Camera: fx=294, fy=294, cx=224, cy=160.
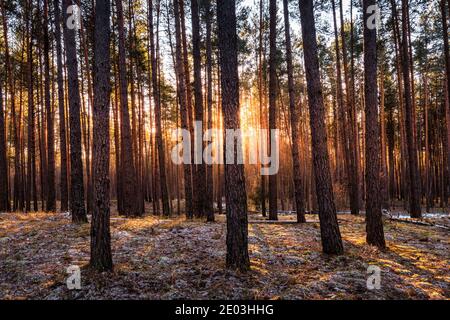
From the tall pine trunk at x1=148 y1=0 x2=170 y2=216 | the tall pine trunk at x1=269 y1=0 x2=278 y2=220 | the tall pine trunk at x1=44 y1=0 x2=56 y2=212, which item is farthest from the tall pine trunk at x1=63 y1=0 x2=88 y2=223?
the tall pine trunk at x1=269 y1=0 x2=278 y2=220

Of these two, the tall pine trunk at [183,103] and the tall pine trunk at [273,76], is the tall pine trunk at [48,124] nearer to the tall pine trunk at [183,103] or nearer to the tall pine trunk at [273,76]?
the tall pine trunk at [183,103]

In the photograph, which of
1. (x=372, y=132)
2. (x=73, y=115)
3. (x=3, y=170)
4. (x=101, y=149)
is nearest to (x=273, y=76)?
(x=372, y=132)

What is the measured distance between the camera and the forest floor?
186 inches

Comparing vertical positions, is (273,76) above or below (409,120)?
above

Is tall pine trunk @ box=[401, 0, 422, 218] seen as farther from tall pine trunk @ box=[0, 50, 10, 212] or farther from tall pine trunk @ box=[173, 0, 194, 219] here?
tall pine trunk @ box=[0, 50, 10, 212]

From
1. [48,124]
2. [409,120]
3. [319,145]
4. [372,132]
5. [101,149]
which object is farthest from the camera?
[48,124]

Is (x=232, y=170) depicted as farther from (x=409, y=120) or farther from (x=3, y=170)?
(x=3, y=170)

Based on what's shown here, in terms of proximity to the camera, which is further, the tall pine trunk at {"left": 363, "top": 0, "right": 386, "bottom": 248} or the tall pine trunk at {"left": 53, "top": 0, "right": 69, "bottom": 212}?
the tall pine trunk at {"left": 53, "top": 0, "right": 69, "bottom": 212}

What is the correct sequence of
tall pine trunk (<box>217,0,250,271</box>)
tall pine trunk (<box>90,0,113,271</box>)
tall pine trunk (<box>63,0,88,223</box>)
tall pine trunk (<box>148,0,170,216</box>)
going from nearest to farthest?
tall pine trunk (<box>90,0,113,271</box>) → tall pine trunk (<box>217,0,250,271</box>) → tall pine trunk (<box>63,0,88,223</box>) → tall pine trunk (<box>148,0,170,216</box>)

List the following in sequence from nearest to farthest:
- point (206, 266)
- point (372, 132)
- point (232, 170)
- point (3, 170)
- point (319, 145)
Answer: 1. point (232, 170)
2. point (206, 266)
3. point (319, 145)
4. point (372, 132)
5. point (3, 170)

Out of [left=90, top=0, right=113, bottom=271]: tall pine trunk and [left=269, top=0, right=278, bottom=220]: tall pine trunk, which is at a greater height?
[left=269, top=0, right=278, bottom=220]: tall pine trunk

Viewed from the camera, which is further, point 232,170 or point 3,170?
point 3,170

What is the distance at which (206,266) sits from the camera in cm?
575

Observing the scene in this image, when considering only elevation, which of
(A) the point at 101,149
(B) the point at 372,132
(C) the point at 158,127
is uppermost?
(C) the point at 158,127
